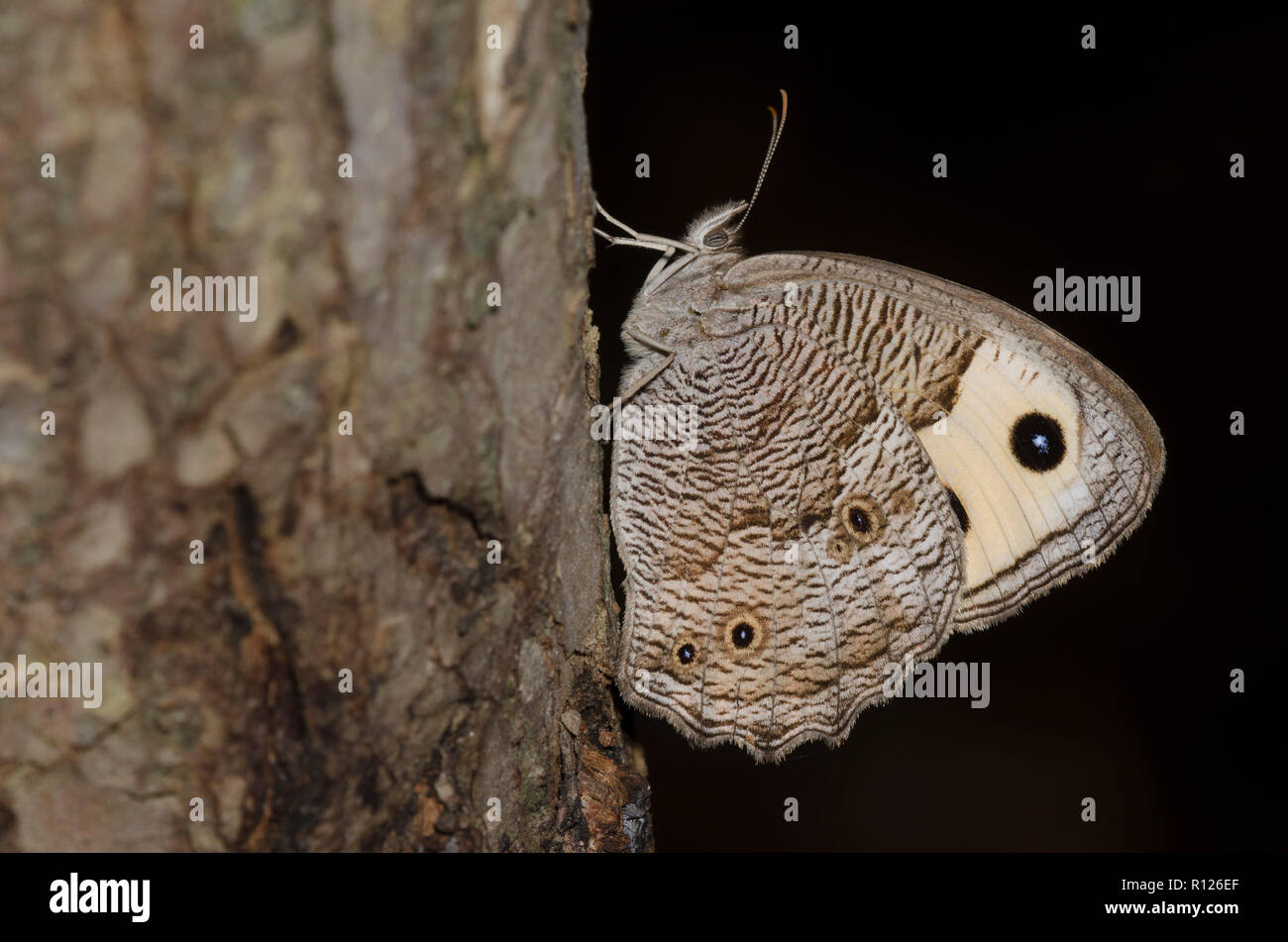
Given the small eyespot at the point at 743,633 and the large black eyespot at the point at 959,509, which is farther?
the large black eyespot at the point at 959,509

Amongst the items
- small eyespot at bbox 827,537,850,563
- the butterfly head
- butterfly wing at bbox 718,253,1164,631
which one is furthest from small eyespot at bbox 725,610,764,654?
the butterfly head

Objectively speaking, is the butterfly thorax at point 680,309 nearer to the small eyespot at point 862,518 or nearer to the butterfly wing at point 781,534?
the butterfly wing at point 781,534

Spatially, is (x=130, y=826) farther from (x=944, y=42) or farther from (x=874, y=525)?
(x=944, y=42)

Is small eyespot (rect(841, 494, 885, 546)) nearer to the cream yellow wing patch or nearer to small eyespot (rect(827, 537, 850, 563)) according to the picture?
small eyespot (rect(827, 537, 850, 563))

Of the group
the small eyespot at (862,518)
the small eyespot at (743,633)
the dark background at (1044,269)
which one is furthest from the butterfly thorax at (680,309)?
the dark background at (1044,269)

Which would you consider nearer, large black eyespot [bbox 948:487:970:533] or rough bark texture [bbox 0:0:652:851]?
rough bark texture [bbox 0:0:652:851]

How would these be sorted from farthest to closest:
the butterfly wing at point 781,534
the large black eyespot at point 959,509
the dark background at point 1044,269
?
the dark background at point 1044,269 < the large black eyespot at point 959,509 < the butterfly wing at point 781,534

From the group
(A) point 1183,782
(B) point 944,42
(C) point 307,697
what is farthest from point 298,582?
(A) point 1183,782
